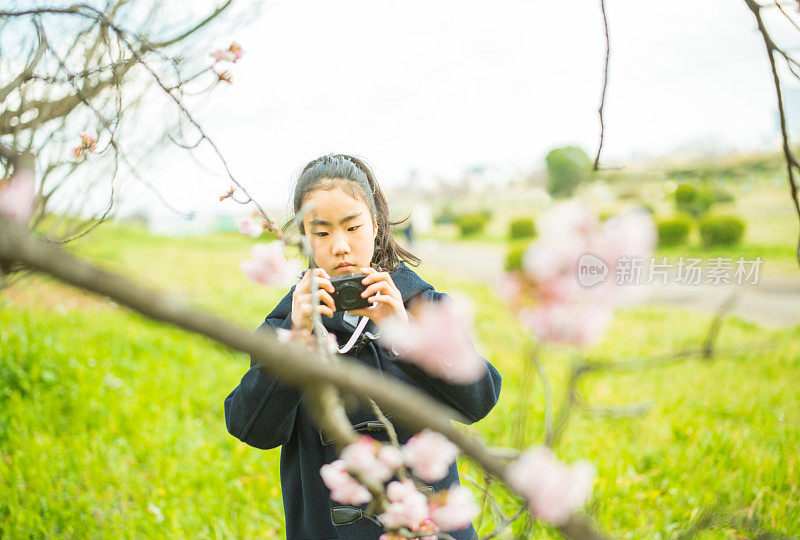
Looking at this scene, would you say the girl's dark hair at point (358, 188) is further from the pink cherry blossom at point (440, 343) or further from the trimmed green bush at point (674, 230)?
the trimmed green bush at point (674, 230)

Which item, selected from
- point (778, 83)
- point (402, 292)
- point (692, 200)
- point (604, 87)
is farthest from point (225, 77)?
point (692, 200)

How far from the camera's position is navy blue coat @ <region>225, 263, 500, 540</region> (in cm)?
98

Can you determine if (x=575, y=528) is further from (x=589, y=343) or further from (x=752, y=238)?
(x=752, y=238)

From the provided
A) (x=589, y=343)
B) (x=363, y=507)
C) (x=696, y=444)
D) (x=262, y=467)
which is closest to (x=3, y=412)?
(x=262, y=467)

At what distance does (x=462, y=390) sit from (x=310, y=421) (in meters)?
0.34

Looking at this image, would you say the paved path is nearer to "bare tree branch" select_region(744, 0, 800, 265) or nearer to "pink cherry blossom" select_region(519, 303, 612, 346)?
"bare tree branch" select_region(744, 0, 800, 265)

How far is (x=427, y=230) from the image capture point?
746 inches

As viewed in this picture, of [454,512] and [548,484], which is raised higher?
[548,484]

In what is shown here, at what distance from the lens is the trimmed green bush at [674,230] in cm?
945

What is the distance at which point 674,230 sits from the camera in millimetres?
9492

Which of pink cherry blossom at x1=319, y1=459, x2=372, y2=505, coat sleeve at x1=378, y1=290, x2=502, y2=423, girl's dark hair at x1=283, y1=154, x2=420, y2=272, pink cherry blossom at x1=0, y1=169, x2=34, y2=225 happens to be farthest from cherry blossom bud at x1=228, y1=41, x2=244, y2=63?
pink cherry blossom at x1=319, y1=459, x2=372, y2=505

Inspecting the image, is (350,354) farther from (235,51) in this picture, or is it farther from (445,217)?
(445,217)

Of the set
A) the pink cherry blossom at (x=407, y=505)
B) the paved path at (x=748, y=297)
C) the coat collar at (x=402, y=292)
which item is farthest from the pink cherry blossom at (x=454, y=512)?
the paved path at (x=748, y=297)

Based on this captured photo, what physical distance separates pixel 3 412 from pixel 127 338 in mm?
1262
